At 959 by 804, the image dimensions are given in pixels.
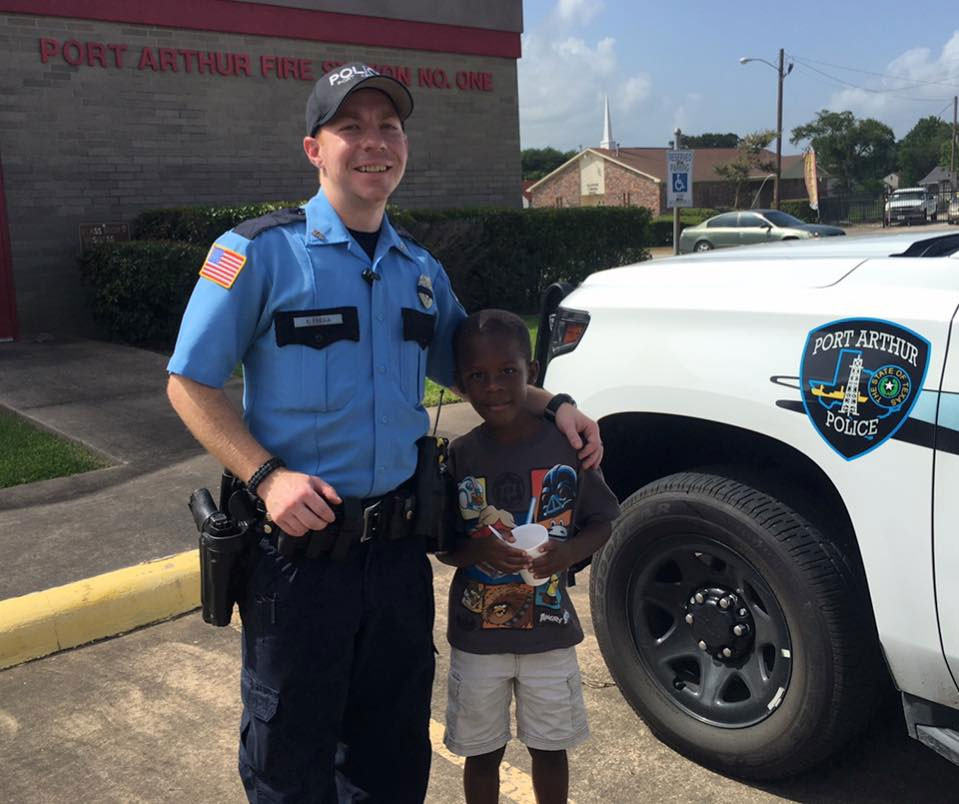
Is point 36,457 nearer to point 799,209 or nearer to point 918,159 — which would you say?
point 799,209

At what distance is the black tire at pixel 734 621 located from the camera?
8.55 feet

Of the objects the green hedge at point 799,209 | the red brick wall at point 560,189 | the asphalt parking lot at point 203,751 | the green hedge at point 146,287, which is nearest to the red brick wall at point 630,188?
the red brick wall at point 560,189

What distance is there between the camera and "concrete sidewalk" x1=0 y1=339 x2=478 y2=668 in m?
4.02

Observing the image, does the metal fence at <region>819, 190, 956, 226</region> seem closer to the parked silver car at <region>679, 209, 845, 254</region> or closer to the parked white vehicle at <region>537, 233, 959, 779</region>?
the parked silver car at <region>679, 209, 845, 254</region>

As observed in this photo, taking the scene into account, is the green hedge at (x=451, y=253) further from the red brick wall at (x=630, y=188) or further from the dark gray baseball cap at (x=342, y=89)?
the red brick wall at (x=630, y=188)

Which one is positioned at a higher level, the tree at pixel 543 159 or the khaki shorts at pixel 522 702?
the tree at pixel 543 159

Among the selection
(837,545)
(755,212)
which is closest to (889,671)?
(837,545)

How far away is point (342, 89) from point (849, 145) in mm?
99128

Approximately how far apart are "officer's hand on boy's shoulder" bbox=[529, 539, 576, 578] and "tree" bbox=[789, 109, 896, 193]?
93538mm

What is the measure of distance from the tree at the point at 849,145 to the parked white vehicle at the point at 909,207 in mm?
46532

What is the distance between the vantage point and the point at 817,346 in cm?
254

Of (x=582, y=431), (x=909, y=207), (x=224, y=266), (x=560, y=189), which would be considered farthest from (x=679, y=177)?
(x=560, y=189)

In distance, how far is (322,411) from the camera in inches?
83.1

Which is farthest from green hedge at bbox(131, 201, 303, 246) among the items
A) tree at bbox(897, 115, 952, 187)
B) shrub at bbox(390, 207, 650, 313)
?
tree at bbox(897, 115, 952, 187)
